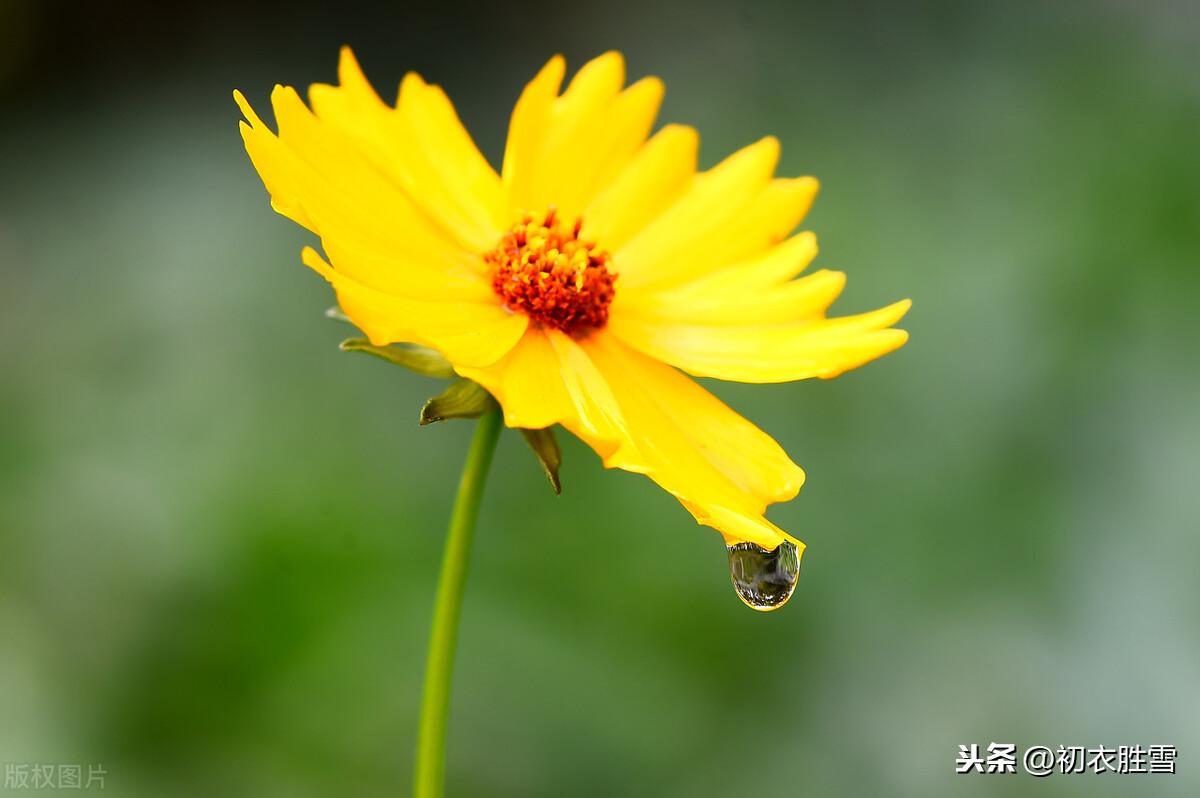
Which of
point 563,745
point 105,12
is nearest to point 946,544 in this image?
point 563,745

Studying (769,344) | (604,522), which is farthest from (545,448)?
(604,522)

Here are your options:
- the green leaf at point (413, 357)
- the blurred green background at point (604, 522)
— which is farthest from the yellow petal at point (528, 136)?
the blurred green background at point (604, 522)

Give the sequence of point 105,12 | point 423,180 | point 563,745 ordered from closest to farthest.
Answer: point 423,180 → point 563,745 → point 105,12

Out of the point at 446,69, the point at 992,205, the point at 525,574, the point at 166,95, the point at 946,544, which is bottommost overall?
the point at 525,574

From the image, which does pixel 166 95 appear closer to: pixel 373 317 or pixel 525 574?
pixel 525 574

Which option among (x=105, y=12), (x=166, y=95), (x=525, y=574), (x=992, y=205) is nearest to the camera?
(x=525, y=574)

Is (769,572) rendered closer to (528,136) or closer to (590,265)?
(590,265)
